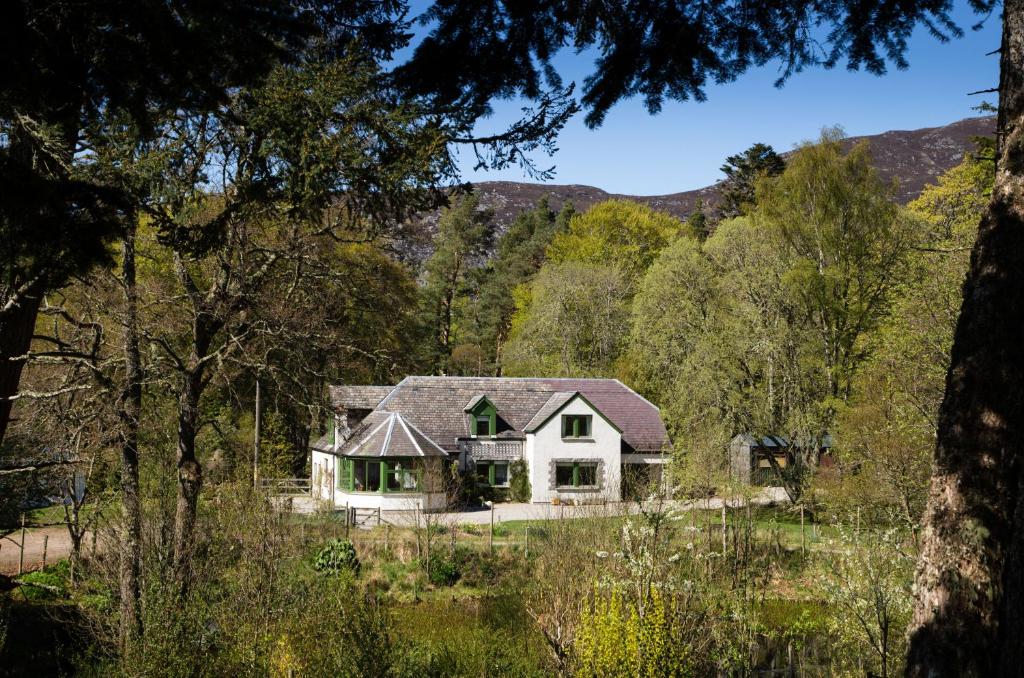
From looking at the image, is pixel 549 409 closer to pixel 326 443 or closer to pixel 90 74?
pixel 326 443

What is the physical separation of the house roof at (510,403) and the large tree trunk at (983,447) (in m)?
27.5

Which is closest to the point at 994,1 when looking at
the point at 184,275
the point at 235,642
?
the point at 235,642

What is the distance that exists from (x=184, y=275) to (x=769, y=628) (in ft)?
45.0

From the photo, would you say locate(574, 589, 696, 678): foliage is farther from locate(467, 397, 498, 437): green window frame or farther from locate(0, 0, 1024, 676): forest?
locate(467, 397, 498, 437): green window frame

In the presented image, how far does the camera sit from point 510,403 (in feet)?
114

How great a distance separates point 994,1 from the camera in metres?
6.17

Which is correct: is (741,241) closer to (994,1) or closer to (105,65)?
(994,1)

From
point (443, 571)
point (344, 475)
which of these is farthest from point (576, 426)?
point (443, 571)

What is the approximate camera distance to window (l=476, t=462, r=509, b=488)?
109ft

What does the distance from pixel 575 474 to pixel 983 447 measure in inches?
1124

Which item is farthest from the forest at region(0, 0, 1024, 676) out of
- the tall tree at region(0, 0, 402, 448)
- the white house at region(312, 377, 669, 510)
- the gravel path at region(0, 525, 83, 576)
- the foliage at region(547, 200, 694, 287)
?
the foliage at region(547, 200, 694, 287)

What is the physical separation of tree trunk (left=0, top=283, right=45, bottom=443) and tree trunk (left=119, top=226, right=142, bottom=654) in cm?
547

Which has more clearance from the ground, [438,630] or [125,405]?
[125,405]

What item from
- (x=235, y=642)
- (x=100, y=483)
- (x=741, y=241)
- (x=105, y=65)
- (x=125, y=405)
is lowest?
(x=235, y=642)
